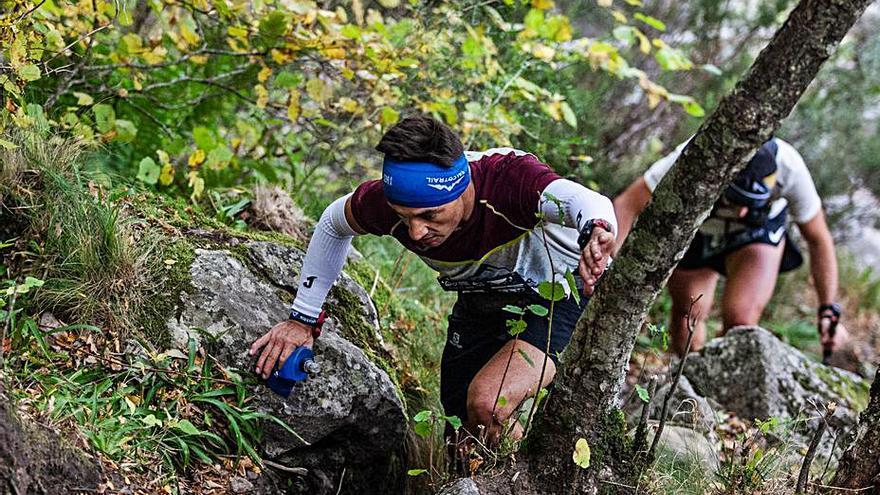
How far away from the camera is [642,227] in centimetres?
259

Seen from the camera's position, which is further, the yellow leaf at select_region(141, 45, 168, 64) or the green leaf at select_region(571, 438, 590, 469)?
the yellow leaf at select_region(141, 45, 168, 64)

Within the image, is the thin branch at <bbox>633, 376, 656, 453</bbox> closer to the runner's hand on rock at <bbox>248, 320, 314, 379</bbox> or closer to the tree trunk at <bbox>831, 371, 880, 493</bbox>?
the tree trunk at <bbox>831, 371, 880, 493</bbox>

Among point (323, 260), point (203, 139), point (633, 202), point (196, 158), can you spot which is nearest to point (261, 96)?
point (203, 139)

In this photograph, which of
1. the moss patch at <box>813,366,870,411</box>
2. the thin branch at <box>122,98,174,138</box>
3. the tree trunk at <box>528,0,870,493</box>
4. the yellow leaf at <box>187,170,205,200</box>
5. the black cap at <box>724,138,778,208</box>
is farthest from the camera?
the black cap at <box>724,138,778,208</box>

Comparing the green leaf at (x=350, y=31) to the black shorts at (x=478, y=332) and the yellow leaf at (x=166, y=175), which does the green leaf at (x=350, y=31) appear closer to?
the yellow leaf at (x=166, y=175)

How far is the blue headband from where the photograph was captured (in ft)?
11.0

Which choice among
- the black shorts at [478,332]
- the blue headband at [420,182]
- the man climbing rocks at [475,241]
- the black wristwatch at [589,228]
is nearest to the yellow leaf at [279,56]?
the man climbing rocks at [475,241]

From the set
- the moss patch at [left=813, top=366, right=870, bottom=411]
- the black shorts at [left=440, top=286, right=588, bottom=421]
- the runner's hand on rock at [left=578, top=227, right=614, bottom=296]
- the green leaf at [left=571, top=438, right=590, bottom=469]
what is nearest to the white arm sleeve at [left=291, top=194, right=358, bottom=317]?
the black shorts at [left=440, top=286, right=588, bottom=421]

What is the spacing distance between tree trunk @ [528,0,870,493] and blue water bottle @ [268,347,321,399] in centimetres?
112

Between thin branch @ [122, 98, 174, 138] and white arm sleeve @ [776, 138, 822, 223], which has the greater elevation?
white arm sleeve @ [776, 138, 822, 223]

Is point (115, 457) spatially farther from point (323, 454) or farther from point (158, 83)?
point (158, 83)

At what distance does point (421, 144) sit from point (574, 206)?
0.68 meters

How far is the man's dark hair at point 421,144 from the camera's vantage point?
3369 mm

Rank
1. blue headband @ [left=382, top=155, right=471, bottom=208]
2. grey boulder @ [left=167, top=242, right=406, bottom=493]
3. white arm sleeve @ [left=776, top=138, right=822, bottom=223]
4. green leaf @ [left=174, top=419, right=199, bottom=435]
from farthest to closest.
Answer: white arm sleeve @ [left=776, top=138, right=822, bottom=223]
grey boulder @ [left=167, top=242, right=406, bottom=493]
blue headband @ [left=382, top=155, right=471, bottom=208]
green leaf @ [left=174, top=419, right=199, bottom=435]
